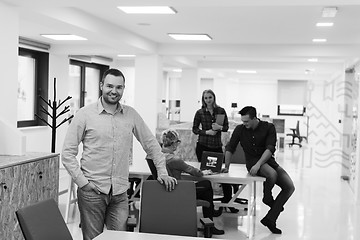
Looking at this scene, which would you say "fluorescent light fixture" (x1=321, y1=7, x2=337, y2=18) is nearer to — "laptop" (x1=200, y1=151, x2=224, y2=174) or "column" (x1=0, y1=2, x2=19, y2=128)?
"laptop" (x1=200, y1=151, x2=224, y2=174)

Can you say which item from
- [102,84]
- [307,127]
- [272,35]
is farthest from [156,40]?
[307,127]

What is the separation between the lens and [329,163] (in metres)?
13.0

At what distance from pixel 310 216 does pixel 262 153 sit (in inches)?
62.7

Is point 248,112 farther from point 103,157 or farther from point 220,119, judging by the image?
point 103,157

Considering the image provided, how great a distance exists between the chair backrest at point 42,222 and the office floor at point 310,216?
269 centimetres

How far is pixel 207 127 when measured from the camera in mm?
6586

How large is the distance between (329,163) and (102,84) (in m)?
10.9

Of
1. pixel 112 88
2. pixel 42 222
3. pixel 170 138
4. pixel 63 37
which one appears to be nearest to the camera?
pixel 42 222

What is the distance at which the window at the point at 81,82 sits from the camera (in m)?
11.6

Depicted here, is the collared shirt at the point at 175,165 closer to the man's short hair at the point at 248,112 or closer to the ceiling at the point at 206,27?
the man's short hair at the point at 248,112

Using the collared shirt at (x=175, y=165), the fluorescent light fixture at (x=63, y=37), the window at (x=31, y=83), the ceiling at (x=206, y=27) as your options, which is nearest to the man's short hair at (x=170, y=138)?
the collared shirt at (x=175, y=165)

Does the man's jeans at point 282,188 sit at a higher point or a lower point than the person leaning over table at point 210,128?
lower

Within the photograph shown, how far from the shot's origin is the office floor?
18.4 ft

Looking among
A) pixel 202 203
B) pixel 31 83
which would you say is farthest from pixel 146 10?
pixel 31 83
